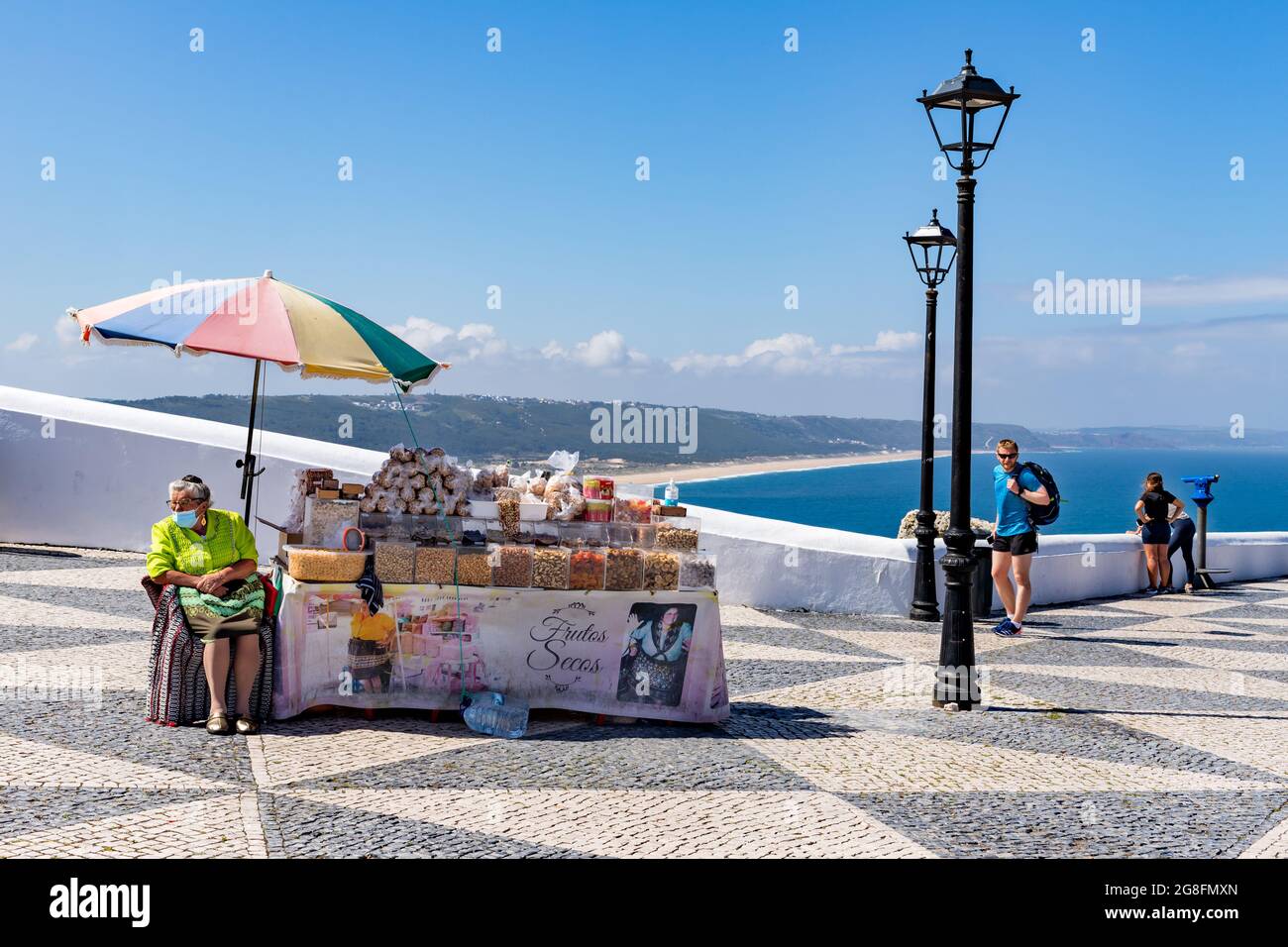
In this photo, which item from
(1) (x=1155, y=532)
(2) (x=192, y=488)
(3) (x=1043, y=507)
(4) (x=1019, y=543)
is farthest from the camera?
(1) (x=1155, y=532)

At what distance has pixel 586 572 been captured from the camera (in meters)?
6.78

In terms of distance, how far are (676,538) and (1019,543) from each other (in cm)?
511

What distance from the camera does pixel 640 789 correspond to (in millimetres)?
5461

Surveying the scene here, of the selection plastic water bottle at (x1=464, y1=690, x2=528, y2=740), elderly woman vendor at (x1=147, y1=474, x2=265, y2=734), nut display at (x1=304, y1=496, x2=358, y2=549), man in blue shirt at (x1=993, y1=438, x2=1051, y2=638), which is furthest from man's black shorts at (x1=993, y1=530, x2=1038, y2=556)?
elderly woman vendor at (x1=147, y1=474, x2=265, y2=734)

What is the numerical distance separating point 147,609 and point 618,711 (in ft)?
15.5

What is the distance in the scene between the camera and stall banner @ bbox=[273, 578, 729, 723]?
21.8 feet

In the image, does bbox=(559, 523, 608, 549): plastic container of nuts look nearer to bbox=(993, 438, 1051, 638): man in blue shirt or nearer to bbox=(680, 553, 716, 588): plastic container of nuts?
bbox=(680, 553, 716, 588): plastic container of nuts

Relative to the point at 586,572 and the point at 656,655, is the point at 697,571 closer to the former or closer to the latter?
the point at 656,655

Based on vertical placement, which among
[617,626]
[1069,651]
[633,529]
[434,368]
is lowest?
[1069,651]

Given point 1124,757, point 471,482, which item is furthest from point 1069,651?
point 471,482

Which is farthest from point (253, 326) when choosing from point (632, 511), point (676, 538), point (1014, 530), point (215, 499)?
point (1014, 530)

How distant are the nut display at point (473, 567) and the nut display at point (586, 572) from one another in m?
0.45

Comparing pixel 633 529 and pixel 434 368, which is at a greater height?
pixel 434 368
